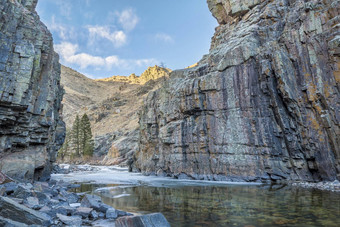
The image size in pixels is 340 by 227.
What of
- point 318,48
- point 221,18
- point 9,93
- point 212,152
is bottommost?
point 212,152

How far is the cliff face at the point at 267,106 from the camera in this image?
859 inches

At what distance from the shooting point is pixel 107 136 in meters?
75.2

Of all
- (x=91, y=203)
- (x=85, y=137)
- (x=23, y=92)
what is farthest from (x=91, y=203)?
(x=85, y=137)

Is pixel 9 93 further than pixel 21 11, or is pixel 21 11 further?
pixel 21 11

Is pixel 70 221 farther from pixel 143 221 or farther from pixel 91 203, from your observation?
pixel 143 221

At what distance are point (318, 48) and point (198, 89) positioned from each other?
13.7m

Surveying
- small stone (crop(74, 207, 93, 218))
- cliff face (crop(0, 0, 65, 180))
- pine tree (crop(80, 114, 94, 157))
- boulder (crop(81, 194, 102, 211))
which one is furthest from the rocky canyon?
small stone (crop(74, 207, 93, 218))

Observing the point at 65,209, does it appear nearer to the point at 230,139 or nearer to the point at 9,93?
the point at 9,93

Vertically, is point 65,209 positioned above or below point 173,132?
below

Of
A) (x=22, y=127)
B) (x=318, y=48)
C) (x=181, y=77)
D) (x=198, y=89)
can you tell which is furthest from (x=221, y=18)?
(x=22, y=127)

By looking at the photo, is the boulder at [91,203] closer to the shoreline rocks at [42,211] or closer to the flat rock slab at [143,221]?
the shoreline rocks at [42,211]

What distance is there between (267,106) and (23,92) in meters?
23.6

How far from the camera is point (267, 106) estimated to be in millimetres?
25734

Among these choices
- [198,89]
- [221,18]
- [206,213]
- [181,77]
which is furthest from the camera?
[221,18]
